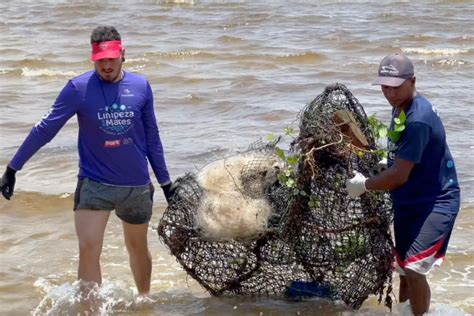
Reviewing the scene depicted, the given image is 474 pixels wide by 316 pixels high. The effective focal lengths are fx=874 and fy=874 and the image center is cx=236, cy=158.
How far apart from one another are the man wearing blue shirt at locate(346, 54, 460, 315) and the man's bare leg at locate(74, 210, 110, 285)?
5.17 ft

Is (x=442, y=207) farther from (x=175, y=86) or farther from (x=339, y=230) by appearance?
(x=175, y=86)

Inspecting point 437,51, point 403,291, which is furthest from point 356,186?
point 437,51

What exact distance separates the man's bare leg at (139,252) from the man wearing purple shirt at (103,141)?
0.09 meters

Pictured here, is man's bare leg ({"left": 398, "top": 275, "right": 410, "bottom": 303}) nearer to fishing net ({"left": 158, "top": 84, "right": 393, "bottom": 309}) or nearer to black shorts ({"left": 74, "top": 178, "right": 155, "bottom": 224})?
fishing net ({"left": 158, "top": 84, "right": 393, "bottom": 309})

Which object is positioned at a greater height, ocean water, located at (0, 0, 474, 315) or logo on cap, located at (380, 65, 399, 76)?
logo on cap, located at (380, 65, 399, 76)

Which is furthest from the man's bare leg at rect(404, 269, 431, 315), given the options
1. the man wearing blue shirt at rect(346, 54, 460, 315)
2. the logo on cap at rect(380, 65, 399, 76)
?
the logo on cap at rect(380, 65, 399, 76)

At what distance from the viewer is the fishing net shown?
17.3ft

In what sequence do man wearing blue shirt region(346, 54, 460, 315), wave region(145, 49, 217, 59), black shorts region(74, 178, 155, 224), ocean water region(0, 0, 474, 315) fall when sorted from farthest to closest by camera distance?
wave region(145, 49, 217, 59) < ocean water region(0, 0, 474, 315) < black shorts region(74, 178, 155, 224) < man wearing blue shirt region(346, 54, 460, 315)

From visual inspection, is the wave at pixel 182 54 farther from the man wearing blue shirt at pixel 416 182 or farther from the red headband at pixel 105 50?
the man wearing blue shirt at pixel 416 182

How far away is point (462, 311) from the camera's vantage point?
5801mm

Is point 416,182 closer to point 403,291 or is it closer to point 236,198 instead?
point 403,291

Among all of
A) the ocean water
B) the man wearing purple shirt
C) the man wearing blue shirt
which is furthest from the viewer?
the ocean water

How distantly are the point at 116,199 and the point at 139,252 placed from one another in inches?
19.9

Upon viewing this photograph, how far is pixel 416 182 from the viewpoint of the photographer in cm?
501
